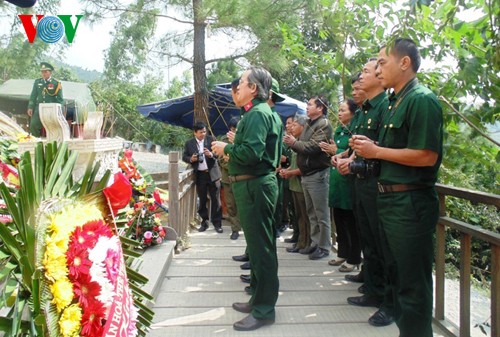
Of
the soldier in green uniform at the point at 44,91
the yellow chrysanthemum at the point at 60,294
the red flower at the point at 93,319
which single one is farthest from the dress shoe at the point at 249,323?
the soldier in green uniform at the point at 44,91

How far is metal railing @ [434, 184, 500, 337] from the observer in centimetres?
228

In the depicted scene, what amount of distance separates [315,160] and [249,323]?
6.44 ft

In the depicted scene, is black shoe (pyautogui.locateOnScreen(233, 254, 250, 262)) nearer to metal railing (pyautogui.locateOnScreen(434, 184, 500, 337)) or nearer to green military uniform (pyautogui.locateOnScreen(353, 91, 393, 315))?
green military uniform (pyautogui.locateOnScreen(353, 91, 393, 315))

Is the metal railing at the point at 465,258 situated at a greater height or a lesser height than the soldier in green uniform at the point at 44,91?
lesser

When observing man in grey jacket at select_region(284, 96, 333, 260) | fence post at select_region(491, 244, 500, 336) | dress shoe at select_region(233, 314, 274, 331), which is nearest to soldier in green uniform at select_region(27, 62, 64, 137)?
man in grey jacket at select_region(284, 96, 333, 260)

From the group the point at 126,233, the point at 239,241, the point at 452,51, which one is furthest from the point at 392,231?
the point at 239,241

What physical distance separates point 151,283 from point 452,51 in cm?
291

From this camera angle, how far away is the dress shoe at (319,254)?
457 centimetres

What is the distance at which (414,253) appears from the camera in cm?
220

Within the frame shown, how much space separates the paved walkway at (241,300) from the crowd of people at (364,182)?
102mm

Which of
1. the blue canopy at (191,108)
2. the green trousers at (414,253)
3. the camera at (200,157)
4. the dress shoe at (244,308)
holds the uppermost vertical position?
the blue canopy at (191,108)

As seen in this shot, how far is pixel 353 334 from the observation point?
2777 millimetres

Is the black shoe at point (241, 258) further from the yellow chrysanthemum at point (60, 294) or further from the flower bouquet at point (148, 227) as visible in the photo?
the yellow chrysanthemum at point (60, 294)

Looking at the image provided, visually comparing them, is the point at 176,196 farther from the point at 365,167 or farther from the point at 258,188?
the point at 365,167
